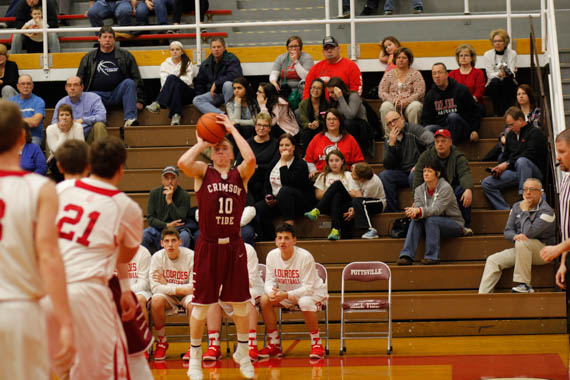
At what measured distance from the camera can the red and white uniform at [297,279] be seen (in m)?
7.91

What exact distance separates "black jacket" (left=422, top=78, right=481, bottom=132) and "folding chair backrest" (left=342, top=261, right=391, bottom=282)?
2701 millimetres

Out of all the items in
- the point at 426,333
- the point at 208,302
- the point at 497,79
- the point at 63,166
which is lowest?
the point at 426,333

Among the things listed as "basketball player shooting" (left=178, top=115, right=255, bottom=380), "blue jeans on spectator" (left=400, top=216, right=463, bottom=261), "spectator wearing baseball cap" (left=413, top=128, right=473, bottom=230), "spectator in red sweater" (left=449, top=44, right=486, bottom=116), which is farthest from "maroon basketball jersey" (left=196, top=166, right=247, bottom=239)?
"spectator in red sweater" (left=449, top=44, right=486, bottom=116)

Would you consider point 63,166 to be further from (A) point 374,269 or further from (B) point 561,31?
(B) point 561,31

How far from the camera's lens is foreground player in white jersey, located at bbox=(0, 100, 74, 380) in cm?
319

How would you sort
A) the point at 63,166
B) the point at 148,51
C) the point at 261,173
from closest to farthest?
the point at 63,166
the point at 261,173
the point at 148,51

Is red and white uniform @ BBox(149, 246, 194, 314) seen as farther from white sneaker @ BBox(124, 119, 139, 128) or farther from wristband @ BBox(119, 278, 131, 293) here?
wristband @ BBox(119, 278, 131, 293)

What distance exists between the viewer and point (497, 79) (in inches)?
429

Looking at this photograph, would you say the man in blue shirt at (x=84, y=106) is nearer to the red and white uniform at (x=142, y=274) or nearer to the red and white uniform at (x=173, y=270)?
the red and white uniform at (x=142, y=274)

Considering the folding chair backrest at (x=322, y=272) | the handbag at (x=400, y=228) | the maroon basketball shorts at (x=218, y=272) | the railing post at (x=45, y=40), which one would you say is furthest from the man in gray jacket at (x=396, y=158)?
the railing post at (x=45, y=40)

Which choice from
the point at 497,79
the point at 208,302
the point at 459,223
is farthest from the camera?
the point at 497,79

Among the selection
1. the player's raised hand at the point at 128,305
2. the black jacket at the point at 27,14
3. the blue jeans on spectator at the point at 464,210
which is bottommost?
the player's raised hand at the point at 128,305

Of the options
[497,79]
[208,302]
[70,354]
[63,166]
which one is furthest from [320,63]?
[70,354]

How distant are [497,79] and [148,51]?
4968mm
